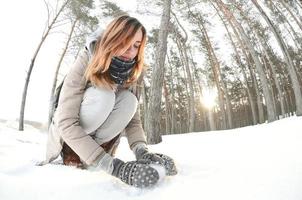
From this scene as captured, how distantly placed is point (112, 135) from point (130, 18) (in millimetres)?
809

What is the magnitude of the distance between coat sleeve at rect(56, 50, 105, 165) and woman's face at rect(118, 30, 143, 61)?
0.25 meters

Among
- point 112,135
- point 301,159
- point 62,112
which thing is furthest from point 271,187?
point 62,112

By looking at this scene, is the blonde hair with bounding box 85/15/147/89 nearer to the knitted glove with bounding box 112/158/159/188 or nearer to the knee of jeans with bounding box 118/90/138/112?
the knee of jeans with bounding box 118/90/138/112

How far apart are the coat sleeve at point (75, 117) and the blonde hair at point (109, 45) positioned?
0.09m

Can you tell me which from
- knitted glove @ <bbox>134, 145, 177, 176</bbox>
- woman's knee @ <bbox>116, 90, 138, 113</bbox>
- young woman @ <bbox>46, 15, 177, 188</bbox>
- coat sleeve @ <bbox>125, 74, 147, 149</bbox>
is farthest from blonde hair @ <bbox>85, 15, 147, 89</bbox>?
knitted glove @ <bbox>134, 145, 177, 176</bbox>

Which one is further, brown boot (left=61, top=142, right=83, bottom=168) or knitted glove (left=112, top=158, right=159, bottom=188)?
brown boot (left=61, top=142, right=83, bottom=168)

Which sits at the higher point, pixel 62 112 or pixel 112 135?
pixel 62 112

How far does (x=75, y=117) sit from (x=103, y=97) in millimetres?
211

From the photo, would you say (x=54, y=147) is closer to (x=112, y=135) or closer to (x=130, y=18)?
(x=112, y=135)

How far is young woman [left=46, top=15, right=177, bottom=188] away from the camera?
1664 millimetres

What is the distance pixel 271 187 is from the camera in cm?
127

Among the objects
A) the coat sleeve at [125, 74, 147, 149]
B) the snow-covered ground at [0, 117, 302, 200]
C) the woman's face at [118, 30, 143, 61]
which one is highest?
the woman's face at [118, 30, 143, 61]

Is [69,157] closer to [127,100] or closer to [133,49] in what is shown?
[127,100]

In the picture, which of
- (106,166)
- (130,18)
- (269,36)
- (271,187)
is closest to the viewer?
(271,187)
